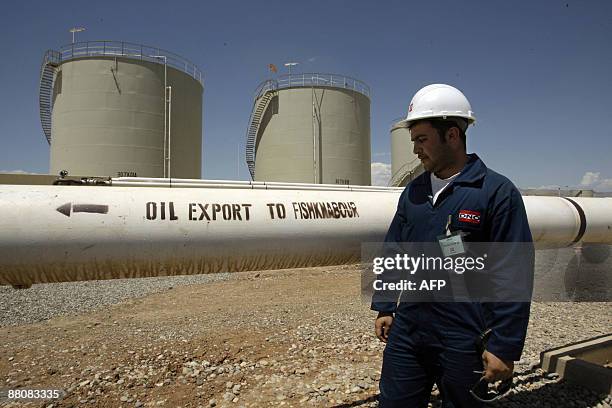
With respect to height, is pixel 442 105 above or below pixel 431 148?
above

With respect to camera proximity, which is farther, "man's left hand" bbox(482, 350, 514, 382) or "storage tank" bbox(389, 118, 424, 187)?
"storage tank" bbox(389, 118, 424, 187)

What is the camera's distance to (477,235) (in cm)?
180

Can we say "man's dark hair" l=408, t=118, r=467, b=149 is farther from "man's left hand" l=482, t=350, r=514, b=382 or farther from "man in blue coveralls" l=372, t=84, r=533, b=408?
"man's left hand" l=482, t=350, r=514, b=382

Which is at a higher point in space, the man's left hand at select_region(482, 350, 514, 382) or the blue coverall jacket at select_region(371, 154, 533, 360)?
the blue coverall jacket at select_region(371, 154, 533, 360)

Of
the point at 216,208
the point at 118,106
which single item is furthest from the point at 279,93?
the point at 216,208

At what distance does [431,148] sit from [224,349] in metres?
3.54

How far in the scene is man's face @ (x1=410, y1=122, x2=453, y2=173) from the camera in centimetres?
198

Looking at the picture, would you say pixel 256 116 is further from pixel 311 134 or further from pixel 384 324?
pixel 384 324

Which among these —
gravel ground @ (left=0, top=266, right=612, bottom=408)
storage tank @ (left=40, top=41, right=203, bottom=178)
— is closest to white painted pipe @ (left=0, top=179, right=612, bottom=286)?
gravel ground @ (left=0, top=266, right=612, bottom=408)

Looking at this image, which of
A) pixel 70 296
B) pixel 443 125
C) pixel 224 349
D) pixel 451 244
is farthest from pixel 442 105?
pixel 70 296

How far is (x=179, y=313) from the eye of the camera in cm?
610

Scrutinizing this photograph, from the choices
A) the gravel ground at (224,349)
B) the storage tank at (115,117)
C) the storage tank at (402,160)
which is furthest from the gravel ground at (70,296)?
the storage tank at (402,160)

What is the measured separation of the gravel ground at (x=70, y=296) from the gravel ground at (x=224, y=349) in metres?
0.05

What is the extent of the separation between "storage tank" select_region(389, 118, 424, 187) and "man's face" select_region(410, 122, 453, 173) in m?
17.8
